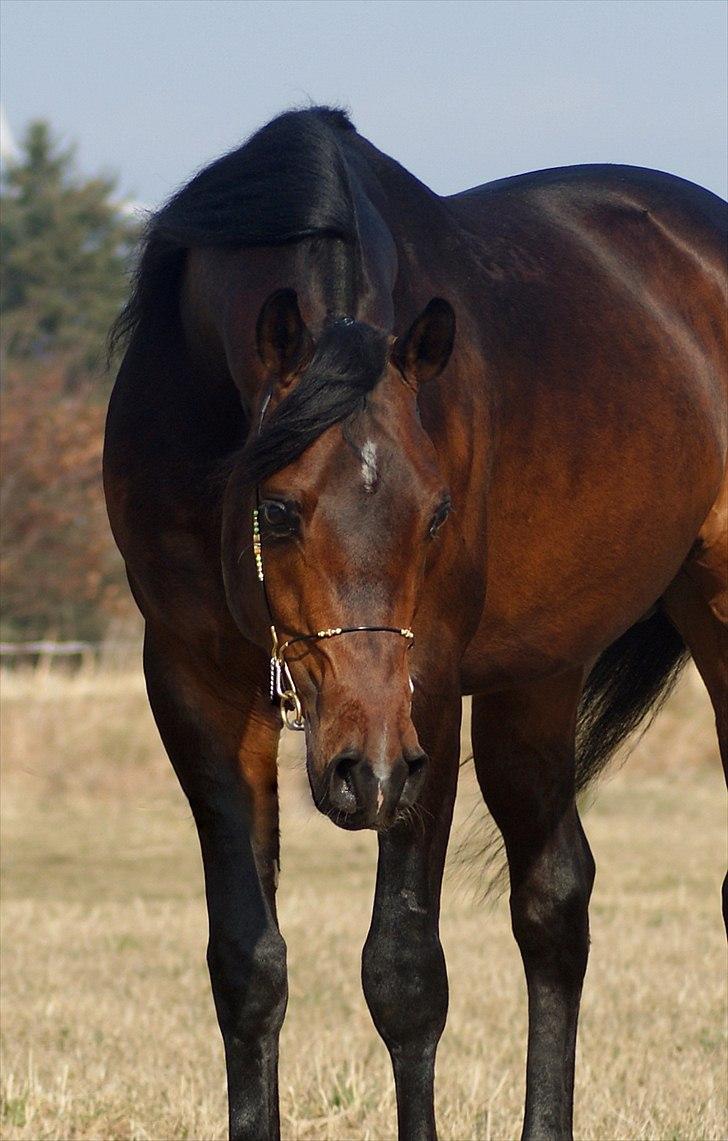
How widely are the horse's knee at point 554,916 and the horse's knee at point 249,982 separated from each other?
1222 millimetres

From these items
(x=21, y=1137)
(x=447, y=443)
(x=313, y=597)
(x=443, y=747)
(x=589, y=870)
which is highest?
(x=447, y=443)

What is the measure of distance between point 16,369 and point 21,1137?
83.0ft

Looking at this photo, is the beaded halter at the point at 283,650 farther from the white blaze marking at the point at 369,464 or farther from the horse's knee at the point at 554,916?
the horse's knee at the point at 554,916

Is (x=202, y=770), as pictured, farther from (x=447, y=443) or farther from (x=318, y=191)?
(x=318, y=191)

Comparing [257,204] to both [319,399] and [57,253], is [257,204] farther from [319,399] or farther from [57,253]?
[57,253]

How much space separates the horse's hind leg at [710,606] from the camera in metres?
5.20

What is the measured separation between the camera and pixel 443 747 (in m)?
4.06

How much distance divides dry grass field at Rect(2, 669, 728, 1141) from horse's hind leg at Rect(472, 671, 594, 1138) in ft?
1.06

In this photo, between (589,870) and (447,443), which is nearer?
(447,443)

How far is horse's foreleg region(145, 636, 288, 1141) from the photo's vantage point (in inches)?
164

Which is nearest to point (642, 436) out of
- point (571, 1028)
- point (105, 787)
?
point (571, 1028)

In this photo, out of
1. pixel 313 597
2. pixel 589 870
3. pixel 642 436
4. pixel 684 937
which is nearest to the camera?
pixel 313 597

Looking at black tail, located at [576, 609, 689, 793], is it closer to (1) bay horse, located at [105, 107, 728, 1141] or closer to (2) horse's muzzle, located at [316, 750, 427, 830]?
(1) bay horse, located at [105, 107, 728, 1141]

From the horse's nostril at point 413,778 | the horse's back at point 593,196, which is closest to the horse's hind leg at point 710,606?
the horse's back at point 593,196
